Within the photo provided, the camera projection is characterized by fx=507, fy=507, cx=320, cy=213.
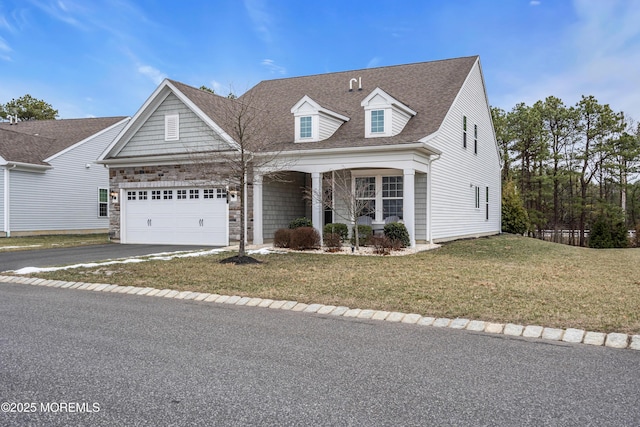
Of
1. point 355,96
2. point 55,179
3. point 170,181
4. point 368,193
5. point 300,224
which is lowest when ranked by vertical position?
point 300,224

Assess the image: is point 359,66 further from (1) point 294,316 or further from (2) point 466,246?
(1) point 294,316

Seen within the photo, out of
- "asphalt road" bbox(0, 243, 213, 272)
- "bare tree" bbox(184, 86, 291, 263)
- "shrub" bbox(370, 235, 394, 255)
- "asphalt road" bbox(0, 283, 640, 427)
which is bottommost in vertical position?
"asphalt road" bbox(0, 283, 640, 427)

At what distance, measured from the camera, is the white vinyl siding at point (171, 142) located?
17.0 metres

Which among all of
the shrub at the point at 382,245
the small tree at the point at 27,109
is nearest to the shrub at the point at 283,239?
the shrub at the point at 382,245

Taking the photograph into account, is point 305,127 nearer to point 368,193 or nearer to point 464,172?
point 368,193

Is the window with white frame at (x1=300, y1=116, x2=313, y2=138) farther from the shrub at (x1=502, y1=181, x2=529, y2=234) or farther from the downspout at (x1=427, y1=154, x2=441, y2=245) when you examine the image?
the shrub at (x1=502, y1=181, x2=529, y2=234)

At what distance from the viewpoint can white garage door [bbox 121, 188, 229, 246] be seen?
55.7ft

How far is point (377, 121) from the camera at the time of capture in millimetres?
16266

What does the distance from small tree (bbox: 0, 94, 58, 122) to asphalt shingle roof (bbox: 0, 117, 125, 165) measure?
15014 millimetres

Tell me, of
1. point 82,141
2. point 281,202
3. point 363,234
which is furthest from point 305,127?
point 82,141

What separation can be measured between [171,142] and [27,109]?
34305 mm

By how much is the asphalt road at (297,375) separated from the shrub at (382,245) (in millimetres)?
8046

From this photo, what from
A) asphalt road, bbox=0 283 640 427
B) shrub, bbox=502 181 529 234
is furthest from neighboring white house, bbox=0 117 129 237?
shrub, bbox=502 181 529 234

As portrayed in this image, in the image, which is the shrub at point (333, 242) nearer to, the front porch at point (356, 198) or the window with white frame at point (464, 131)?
the front porch at point (356, 198)
